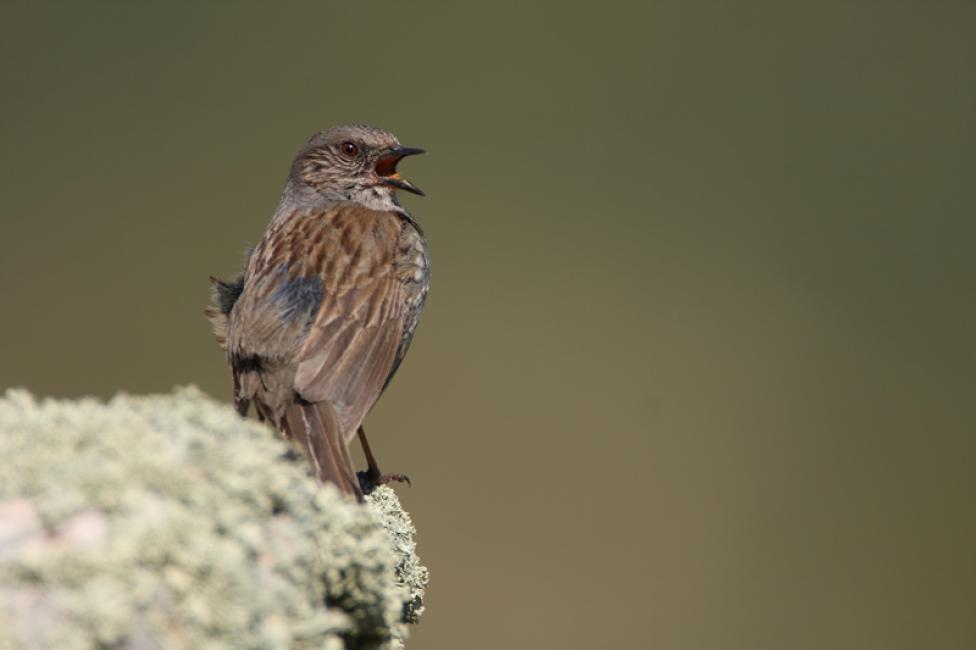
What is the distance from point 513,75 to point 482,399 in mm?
3407

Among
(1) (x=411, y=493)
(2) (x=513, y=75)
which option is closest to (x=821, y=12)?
(2) (x=513, y=75)

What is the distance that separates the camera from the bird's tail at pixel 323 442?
10.0ft

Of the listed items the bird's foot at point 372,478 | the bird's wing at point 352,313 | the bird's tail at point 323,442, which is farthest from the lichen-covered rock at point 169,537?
the bird's foot at point 372,478

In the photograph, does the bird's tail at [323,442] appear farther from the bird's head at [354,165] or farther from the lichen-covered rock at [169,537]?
the bird's head at [354,165]

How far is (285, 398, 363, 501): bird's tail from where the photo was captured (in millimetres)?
3057

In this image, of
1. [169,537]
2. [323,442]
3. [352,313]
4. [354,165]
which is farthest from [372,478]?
[169,537]

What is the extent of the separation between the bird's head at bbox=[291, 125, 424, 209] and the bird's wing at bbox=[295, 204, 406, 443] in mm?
278

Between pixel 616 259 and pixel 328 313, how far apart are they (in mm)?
6181

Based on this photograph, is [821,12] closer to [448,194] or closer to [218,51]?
[448,194]

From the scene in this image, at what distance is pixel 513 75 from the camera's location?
10828 millimetres

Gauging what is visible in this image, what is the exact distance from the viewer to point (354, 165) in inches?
188

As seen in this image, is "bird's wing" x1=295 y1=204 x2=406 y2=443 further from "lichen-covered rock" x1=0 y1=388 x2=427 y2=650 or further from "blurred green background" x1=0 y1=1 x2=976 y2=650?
"blurred green background" x1=0 y1=1 x2=976 y2=650

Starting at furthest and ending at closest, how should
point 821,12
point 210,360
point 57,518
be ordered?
point 821,12, point 210,360, point 57,518

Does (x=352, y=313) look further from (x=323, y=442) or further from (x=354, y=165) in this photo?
(x=354, y=165)
